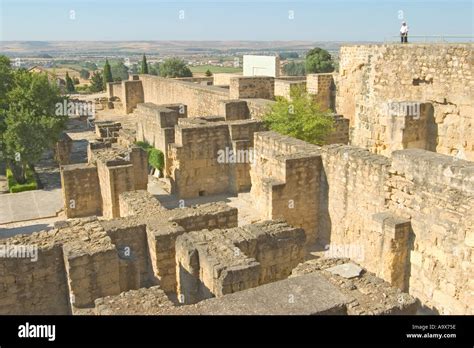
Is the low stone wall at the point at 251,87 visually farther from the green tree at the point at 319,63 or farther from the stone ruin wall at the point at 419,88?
the green tree at the point at 319,63

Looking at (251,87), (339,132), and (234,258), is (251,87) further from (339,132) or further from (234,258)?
(234,258)

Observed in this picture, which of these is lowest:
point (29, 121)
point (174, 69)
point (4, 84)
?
point (29, 121)

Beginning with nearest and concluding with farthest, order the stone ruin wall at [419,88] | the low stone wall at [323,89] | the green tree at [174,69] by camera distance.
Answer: the stone ruin wall at [419,88] → the low stone wall at [323,89] → the green tree at [174,69]

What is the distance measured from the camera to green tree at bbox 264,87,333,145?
1662 cm

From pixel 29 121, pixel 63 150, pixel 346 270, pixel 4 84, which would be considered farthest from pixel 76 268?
pixel 4 84

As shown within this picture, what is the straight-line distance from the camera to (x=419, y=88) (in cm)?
1442

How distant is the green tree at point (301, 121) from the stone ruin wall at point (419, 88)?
4.92 ft

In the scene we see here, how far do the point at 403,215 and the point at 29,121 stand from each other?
15.9 m

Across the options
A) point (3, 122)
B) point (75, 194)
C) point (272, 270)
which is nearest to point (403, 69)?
point (272, 270)

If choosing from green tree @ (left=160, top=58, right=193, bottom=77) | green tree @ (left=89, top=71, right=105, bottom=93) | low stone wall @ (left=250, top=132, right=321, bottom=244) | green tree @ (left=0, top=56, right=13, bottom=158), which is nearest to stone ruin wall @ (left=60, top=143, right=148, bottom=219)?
low stone wall @ (left=250, top=132, right=321, bottom=244)

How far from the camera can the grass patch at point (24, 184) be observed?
61.8 ft

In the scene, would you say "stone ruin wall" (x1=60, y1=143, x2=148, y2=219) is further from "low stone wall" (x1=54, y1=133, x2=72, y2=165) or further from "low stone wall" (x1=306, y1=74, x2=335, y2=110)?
"low stone wall" (x1=306, y1=74, x2=335, y2=110)

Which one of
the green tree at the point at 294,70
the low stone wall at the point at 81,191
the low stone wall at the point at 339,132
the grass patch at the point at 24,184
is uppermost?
the green tree at the point at 294,70

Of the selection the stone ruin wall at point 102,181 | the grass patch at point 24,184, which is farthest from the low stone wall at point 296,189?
the grass patch at point 24,184
